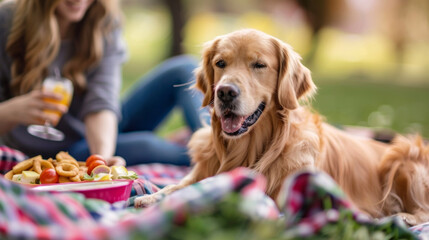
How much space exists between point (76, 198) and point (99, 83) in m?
1.81

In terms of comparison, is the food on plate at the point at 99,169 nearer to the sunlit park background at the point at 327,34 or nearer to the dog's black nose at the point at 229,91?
the dog's black nose at the point at 229,91

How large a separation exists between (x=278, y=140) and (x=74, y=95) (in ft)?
5.45

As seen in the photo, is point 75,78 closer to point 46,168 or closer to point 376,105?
point 46,168

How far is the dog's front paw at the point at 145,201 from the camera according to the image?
6.59 ft

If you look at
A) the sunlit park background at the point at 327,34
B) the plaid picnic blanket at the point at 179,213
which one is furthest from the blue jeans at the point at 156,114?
the sunlit park background at the point at 327,34

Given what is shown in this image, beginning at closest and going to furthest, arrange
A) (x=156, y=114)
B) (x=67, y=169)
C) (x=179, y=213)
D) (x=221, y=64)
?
(x=179, y=213) < (x=67, y=169) < (x=221, y=64) < (x=156, y=114)

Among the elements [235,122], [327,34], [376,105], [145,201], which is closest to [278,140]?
[235,122]

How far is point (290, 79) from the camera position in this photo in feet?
7.61

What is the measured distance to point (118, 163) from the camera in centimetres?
232

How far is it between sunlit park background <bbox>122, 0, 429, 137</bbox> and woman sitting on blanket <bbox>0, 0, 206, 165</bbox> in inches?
229

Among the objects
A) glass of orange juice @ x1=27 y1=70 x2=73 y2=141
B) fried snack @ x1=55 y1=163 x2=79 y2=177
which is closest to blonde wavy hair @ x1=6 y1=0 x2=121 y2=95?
glass of orange juice @ x1=27 y1=70 x2=73 y2=141

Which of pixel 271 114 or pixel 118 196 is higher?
pixel 271 114

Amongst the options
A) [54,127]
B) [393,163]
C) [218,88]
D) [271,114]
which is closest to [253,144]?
[271,114]

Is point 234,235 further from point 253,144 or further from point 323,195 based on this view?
point 253,144
